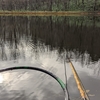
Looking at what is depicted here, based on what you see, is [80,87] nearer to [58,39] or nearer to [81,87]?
[81,87]

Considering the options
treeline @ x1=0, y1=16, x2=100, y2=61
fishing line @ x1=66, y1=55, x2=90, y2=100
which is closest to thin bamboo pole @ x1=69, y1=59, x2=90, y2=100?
fishing line @ x1=66, y1=55, x2=90, y2=100

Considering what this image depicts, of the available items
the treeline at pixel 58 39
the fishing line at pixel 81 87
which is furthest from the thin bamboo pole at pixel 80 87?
the treeline at pixel 58 39

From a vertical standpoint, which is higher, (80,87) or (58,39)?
(58,39)

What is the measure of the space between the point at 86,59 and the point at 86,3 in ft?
337

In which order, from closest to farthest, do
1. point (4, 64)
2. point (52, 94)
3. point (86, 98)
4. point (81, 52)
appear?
point (86, 98) → point (52, 94) → point (4, 64) → point (81, 52)

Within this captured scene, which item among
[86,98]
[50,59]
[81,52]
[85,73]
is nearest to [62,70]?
[85,73]

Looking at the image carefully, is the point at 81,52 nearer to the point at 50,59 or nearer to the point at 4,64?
the point at 50,59

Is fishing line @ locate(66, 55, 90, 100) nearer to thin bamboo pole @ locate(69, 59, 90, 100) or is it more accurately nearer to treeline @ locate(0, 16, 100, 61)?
thin bamboo pole @ locate(69, 59, 90, 100)

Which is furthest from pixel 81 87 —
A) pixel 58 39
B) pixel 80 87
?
pixel 58 39

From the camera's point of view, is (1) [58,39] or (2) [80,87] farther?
(1) [58,39]

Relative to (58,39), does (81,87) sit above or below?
below

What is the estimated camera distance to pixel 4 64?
58.1 feet

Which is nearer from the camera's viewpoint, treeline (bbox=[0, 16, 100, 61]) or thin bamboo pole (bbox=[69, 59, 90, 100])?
thin bamboo pole (bbox=[69, 59, 90, 100])

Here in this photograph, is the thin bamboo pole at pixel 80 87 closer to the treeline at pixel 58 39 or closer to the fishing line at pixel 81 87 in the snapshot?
the fishing line at pixel 81 87
